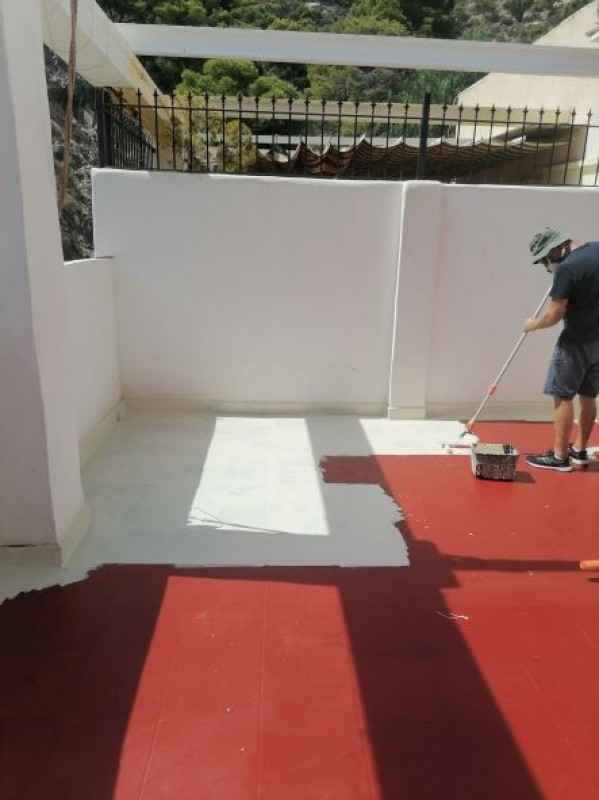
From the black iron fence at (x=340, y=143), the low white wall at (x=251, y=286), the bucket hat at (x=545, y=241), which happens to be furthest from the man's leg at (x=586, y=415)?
the black iron fence at (x=340, y=143)

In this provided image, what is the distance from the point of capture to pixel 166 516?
3.47 m

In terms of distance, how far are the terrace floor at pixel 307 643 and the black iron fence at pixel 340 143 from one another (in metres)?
2.80

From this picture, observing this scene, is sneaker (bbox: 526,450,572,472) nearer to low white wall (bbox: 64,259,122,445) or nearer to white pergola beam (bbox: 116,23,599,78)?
low white wall (bbox: 64,259,122,445)

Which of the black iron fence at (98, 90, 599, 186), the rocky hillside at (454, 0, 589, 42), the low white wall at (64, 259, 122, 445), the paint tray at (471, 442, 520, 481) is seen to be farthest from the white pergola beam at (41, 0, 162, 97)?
the rocky hillside at (454, 0, 589, 42)

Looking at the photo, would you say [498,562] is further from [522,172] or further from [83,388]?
[522,172]

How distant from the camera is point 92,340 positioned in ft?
14.6

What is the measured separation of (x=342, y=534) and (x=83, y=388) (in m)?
2.08

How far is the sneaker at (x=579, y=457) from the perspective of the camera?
14.4ft

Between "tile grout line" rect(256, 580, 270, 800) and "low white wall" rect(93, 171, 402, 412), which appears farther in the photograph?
"low white wall" rect(93, 171, 402, 412)

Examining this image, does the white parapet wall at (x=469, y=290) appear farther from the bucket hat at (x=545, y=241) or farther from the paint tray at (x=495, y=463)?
the paint tray at (x=495, y=463)

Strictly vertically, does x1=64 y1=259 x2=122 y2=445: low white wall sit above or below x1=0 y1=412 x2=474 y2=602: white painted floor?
above

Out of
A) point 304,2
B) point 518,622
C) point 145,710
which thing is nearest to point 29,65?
point 145,710

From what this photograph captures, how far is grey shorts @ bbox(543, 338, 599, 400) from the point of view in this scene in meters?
4.11

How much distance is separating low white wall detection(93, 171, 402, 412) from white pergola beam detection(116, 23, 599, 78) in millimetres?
1675
